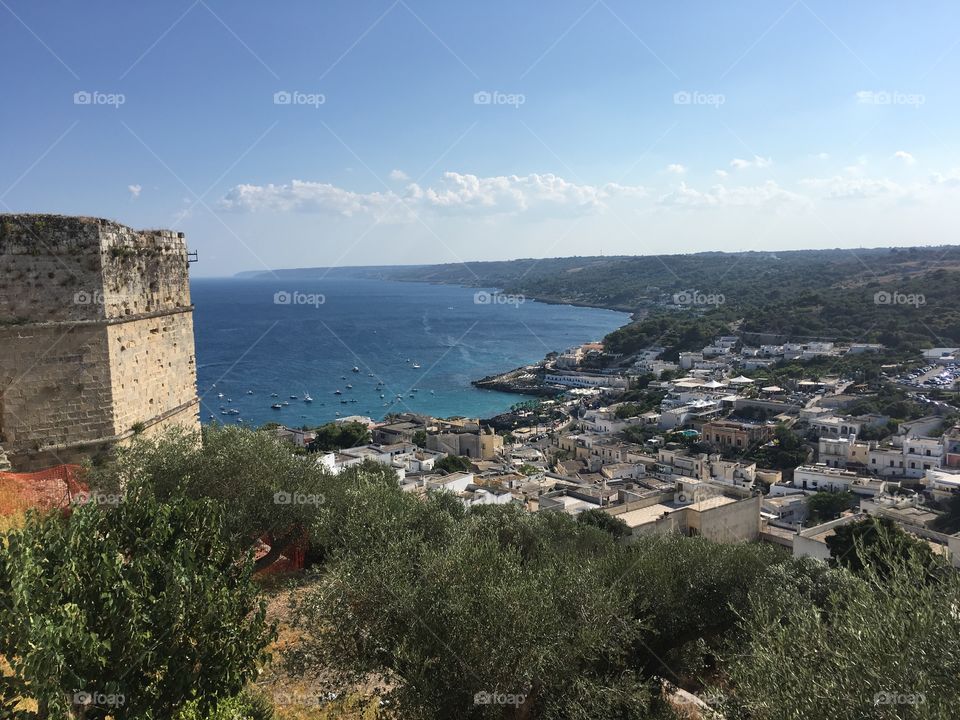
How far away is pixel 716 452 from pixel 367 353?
54.6 meters

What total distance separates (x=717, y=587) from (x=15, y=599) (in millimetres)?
8319

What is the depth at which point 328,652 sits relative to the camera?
568cm

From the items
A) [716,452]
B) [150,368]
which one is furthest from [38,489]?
[716,452]

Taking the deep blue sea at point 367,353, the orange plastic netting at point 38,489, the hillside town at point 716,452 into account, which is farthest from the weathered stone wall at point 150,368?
the deep blue sea at point 367,353

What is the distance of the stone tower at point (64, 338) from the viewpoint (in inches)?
333

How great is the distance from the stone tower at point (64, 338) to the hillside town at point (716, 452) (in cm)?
729

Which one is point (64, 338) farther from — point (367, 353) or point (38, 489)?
point (367, 353)

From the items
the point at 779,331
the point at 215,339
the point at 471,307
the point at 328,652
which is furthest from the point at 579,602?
the point at 471,307

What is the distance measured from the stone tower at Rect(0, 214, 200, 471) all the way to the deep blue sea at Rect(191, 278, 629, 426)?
17.7 m

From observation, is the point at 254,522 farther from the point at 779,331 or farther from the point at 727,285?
the point at 727,285

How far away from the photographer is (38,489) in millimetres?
8273

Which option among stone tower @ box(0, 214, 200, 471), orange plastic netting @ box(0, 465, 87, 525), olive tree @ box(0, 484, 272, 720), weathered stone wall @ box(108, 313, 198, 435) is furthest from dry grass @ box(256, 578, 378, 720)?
weathered stone wall @ box(108, 313, 198, 435)

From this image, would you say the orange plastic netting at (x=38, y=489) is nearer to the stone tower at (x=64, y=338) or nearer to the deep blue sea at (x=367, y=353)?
the stone tower at (x=64, y=338)

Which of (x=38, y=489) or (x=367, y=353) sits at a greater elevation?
(x=38, y=489)
